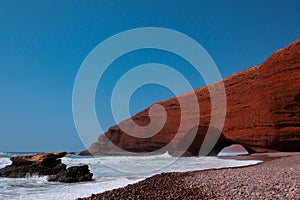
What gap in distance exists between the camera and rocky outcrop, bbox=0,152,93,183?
13.3 metres

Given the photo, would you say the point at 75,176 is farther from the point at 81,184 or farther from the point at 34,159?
the point at 34,159

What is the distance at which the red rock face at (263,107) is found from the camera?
2742 cm

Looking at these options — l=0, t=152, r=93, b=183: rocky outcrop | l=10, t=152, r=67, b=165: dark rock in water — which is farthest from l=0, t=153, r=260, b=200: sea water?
l=10, t=152, r=67, b=165: dark rock in water

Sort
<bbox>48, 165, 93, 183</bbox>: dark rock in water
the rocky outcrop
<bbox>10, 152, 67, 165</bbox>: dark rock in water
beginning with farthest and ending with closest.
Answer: <bbox>10, 152, 67, 165</bbox>: dark rock in water, the rocky outcrop, <bbox>48, 165, 93, 183</bbox>: dark rock in water

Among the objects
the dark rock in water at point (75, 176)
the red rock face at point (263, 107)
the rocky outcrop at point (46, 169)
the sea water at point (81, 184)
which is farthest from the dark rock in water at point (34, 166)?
the red rock face at point (263, 107)

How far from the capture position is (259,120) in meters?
30.2

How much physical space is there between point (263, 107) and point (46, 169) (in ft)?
75.9

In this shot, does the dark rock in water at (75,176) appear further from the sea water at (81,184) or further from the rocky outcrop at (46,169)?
the sea water at (81,184)

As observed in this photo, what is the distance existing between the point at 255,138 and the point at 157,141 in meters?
19.1

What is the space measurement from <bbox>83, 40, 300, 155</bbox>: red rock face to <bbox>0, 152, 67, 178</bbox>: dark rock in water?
2072 cm

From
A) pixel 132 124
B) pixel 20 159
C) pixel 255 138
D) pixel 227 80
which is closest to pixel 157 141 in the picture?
pixel 132 124

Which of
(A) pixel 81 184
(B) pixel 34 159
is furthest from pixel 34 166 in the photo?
(A) pixel 81 184

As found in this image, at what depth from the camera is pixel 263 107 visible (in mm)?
30078

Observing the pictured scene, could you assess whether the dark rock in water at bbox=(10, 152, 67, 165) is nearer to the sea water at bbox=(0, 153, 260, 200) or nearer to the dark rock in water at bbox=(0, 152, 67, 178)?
the dark rock in water at bbox=(0, 152, 67, 178)
